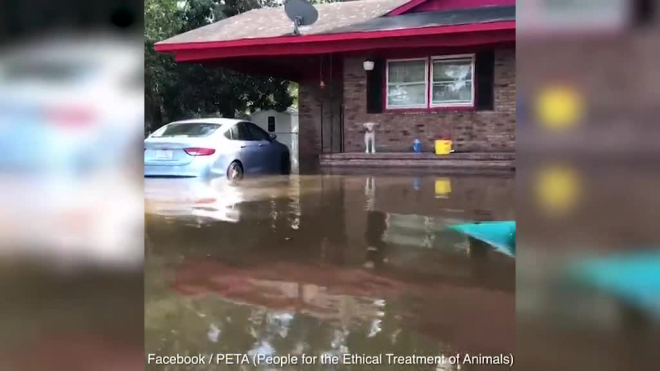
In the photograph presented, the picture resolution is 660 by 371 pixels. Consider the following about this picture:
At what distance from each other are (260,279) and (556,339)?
2.61 metres

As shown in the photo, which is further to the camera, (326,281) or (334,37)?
(334,37)

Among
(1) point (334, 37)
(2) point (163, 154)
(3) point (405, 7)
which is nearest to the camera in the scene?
(2) point (163, 154)

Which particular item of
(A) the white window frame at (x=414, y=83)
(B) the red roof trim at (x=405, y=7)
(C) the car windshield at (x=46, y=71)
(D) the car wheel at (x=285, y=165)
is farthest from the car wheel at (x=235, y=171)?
(C) the car windshield at (x=46, y=71)

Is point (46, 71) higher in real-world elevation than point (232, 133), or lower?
lower

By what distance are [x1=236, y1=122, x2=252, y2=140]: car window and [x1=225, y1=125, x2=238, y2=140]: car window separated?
99 millimetres

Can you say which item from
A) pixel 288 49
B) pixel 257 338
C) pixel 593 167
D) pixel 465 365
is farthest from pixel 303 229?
pixel 288 49

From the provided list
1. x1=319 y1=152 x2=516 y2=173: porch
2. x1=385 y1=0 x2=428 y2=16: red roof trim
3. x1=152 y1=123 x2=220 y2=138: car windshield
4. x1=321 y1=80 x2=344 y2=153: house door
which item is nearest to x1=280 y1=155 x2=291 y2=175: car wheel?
x1=319 y1=152 x2=516 y2=173: porch

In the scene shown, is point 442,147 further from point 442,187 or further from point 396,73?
point 442,187

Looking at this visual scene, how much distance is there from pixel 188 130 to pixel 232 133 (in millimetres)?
747

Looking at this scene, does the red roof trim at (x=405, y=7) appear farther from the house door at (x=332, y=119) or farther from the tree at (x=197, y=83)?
the tree at (x=197, y=83)

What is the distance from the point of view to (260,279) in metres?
3.92

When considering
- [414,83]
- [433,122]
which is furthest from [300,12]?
[433,122]

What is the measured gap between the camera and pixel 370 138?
12.1 metres

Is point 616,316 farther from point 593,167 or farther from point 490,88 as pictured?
point 490,88
